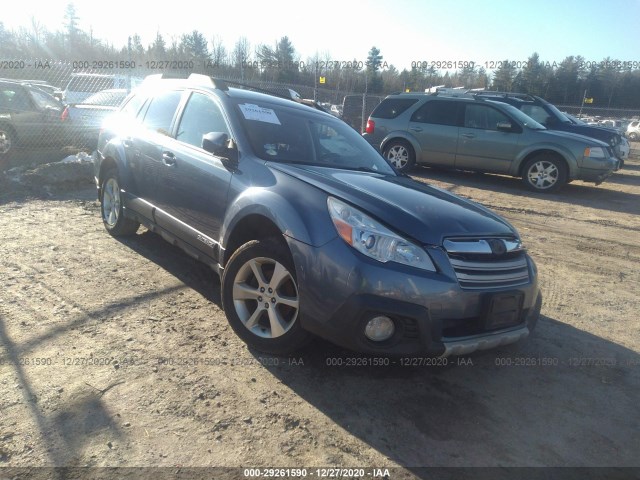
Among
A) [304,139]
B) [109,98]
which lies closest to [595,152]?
[304,139]

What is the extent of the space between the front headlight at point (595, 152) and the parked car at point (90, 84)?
11.6 m

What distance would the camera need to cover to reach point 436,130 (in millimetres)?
11016

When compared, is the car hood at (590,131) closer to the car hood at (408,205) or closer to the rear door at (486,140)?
the rear door at (486,140)

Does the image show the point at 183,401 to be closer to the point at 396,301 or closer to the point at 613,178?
the point at 396,301

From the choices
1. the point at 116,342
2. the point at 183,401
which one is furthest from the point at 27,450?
the point at 116,342

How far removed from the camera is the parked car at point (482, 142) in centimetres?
984

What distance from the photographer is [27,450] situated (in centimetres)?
220

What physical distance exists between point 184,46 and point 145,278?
150 feet

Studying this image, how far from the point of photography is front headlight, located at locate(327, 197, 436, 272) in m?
2.67

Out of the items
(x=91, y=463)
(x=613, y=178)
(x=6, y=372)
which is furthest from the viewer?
(x=613, y=178)

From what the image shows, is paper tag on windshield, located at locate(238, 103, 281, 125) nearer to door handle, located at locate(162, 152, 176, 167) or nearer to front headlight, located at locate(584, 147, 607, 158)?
door handle, located at locate(162, 152, 176, 167)

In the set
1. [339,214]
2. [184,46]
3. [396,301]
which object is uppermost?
[184,46]

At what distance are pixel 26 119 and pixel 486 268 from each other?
11.4 metres

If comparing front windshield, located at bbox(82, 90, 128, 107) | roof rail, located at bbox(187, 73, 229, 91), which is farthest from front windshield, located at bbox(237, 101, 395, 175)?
front windshield, located at bbox(82, 90, 128, 107)
